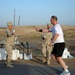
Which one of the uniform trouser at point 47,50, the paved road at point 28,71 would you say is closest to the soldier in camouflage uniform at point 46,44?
the uniform trouser at point 47,50

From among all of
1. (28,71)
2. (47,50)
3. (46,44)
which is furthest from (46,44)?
(28,71)

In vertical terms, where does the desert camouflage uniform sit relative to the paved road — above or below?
above

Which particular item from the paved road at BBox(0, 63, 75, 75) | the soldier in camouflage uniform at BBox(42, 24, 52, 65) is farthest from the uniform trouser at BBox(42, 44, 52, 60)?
the paved road at BBox(0, 63, 75, 75)

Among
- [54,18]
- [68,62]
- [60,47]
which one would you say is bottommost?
[68,62]

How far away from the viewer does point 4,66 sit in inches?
425

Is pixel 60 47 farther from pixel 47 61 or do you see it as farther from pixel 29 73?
pixel 47 61

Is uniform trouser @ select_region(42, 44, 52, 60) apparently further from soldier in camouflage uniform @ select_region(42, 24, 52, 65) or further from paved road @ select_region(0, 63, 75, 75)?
paved road @ select_region(0, 63, 75, 75)

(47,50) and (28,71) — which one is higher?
(47,50)

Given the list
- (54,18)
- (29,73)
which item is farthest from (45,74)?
(54,18)

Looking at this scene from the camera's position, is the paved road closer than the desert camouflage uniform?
Yes

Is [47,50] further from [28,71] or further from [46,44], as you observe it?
[28,71]

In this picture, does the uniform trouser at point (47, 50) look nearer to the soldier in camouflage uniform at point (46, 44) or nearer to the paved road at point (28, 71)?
the soldier in camouflage uniform at point (46, 44)

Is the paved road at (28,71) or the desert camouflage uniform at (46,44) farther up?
the desert camouflage uniform at (46,44)

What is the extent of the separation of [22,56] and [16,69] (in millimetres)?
3724
